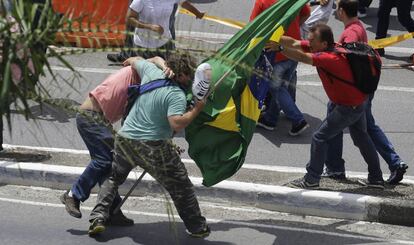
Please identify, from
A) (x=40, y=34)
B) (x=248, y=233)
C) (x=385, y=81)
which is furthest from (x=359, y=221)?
(x=40, y=34)

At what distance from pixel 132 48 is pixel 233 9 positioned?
11923 mm

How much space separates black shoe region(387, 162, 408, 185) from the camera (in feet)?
29.4

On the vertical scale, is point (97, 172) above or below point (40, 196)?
above

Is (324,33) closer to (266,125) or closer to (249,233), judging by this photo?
(249,233)

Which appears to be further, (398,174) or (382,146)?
(382,146)

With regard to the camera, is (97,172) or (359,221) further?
(359,221)

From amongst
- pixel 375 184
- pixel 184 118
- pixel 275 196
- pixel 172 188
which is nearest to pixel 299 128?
pixel 375 184

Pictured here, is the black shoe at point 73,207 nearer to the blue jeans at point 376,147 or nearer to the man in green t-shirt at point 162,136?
the man in green t-shirt at point 162,136

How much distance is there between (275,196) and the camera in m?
8.64

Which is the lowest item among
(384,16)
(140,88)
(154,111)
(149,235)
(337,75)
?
(149,235)

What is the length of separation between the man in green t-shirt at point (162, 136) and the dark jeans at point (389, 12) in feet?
22.0

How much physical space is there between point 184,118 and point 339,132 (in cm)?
217

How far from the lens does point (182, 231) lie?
8.14 metres

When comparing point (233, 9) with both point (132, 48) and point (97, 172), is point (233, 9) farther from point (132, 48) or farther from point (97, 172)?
point (132, 48)
